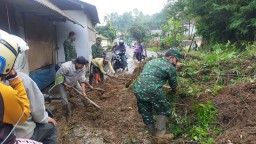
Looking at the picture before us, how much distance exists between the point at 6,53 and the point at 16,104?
348mm

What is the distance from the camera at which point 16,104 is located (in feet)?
5.38

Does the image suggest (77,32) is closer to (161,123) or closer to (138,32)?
(161,123)

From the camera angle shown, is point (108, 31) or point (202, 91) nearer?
point (202, 91)

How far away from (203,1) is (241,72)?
762 centimetres

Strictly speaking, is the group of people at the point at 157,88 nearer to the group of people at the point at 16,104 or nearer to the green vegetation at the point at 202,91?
the green vegetation at the point at 202,91

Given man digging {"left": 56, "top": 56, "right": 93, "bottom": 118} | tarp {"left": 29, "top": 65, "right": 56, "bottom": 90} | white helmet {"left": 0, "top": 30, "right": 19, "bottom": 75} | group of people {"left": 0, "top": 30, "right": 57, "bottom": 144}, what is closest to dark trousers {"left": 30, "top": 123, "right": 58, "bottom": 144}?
group of people {"left": 0, "top": 30, "right": 57, "bottom": 144}

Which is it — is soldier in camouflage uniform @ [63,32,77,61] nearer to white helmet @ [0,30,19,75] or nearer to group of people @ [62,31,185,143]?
group of people @ [62,31,185,143]

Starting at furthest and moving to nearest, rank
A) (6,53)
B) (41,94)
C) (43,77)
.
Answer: (43,77)
(41,94)
(6,53)

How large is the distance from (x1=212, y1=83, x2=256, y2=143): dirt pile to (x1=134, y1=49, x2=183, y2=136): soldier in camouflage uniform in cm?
94

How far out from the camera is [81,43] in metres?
11.4

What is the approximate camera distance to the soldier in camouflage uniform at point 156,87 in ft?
12.7

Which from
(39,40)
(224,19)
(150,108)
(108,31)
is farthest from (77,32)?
(108,31)

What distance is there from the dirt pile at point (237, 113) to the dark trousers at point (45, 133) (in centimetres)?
224

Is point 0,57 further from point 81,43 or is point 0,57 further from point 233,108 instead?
point 81,43
